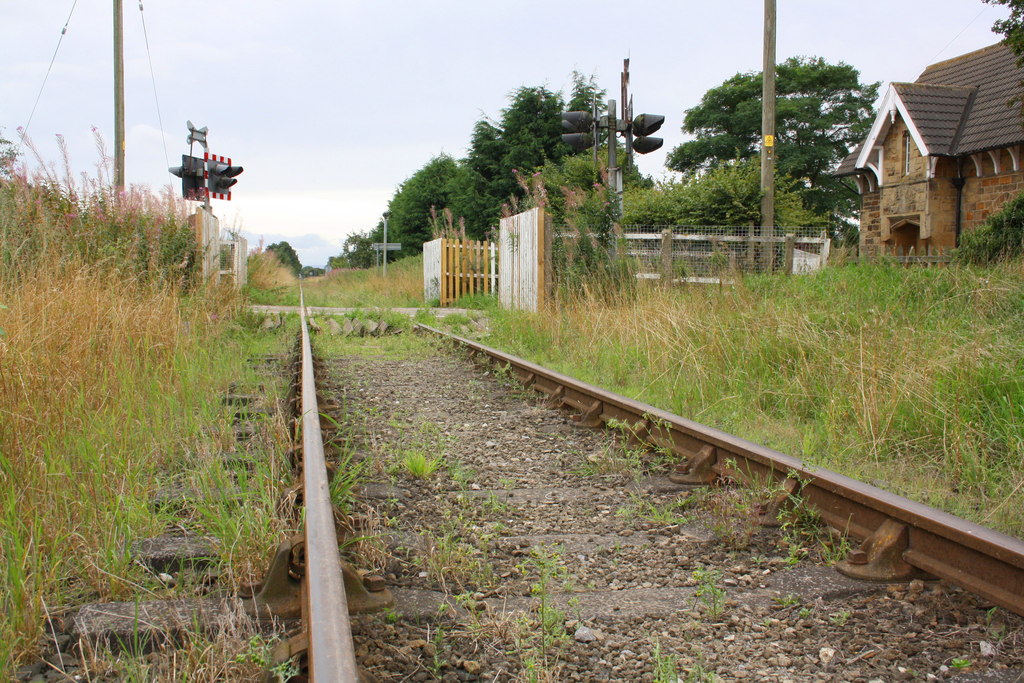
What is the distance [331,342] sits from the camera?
947 cm

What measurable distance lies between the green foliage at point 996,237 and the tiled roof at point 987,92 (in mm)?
6852

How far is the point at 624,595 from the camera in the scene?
85.0 inches

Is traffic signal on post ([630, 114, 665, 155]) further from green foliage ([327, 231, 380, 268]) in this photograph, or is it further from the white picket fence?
green foliage ([327, 231, 380, 268])

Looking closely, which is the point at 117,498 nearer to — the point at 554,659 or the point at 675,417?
the point at 554,659

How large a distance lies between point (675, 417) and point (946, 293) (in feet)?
16.1

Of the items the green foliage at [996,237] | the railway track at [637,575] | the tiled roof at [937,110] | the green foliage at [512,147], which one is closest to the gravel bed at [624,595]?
the railway track at [637,575]

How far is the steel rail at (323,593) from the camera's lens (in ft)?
4.40

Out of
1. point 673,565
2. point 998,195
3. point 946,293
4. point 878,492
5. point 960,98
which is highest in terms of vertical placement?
point 960,98

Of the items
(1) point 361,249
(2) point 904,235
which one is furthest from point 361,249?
(2) point 904,235

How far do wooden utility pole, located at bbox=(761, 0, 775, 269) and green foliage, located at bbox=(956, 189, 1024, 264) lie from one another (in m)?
3.56

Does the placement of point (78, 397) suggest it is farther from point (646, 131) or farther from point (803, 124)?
point (803, 124)

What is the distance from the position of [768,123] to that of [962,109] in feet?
32.6

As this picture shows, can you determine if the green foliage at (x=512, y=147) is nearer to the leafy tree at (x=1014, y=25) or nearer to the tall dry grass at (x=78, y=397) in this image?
the leafy tree at (x=1014, y=25)

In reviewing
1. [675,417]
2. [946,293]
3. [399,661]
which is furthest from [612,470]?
[946,293]
